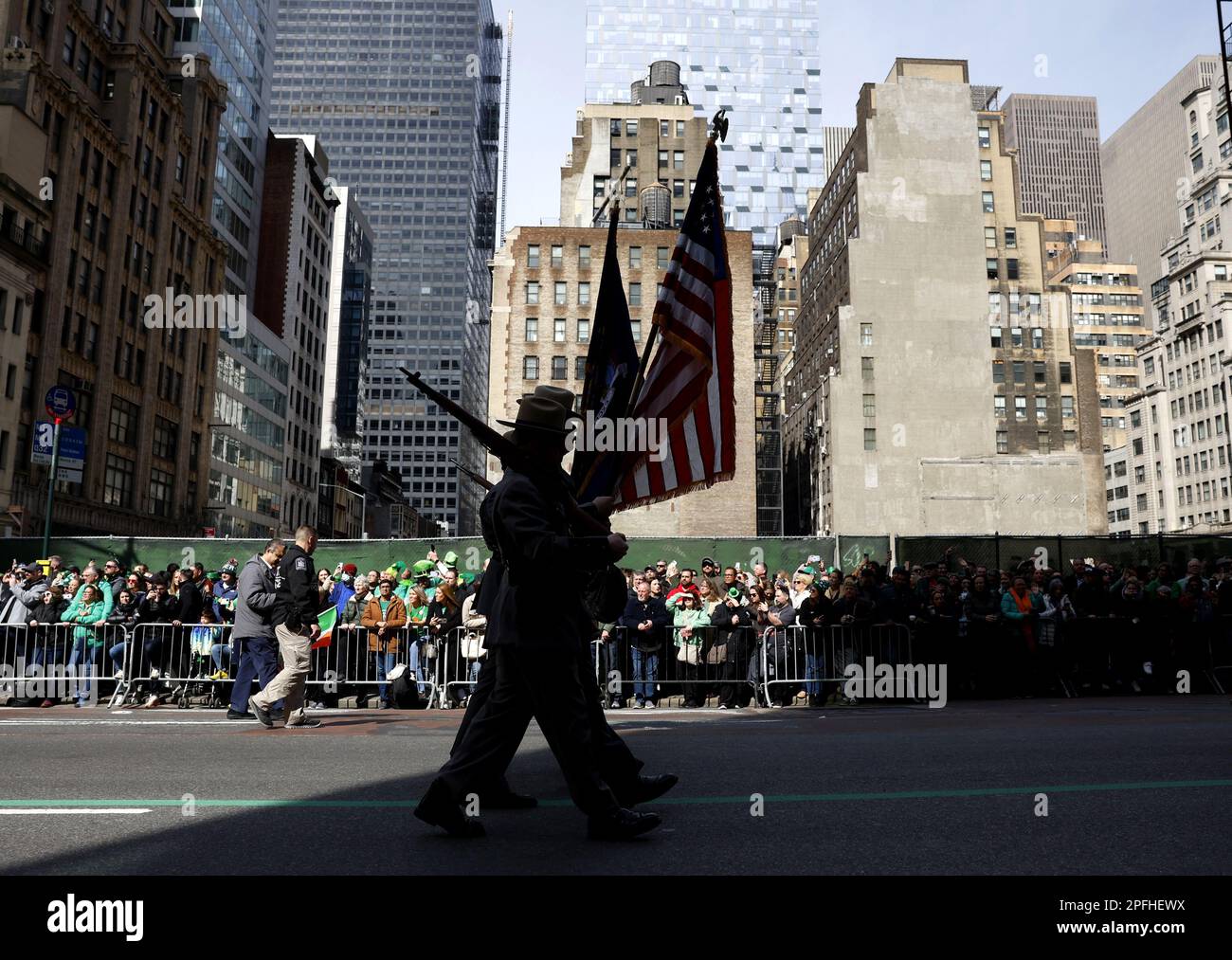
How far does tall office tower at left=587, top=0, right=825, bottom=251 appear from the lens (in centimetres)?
18825

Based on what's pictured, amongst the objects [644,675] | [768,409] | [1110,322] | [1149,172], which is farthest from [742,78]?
[644,675]

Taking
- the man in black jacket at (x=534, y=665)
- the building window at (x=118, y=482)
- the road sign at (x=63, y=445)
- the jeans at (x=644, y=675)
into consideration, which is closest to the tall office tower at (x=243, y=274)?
the building window at (x=118, y=482)

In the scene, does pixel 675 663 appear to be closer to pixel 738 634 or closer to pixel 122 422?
pixel 738 634

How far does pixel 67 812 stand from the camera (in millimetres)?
5664

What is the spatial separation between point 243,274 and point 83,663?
74844mm

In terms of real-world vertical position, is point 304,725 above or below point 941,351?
below

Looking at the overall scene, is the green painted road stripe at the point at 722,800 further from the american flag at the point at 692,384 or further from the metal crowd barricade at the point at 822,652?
the metal crowd barricade at the point at 822,652

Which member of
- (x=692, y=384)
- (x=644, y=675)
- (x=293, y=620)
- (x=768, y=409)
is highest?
(x=768, y=409)

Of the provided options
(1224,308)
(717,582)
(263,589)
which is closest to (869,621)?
(717,582)

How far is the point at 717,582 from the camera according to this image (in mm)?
16828

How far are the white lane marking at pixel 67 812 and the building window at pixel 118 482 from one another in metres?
51.0

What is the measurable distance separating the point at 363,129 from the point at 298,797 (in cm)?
20399

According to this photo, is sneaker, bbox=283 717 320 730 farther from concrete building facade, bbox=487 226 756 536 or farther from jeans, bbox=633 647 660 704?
concrete building facade, bbox=487 226 756 536
